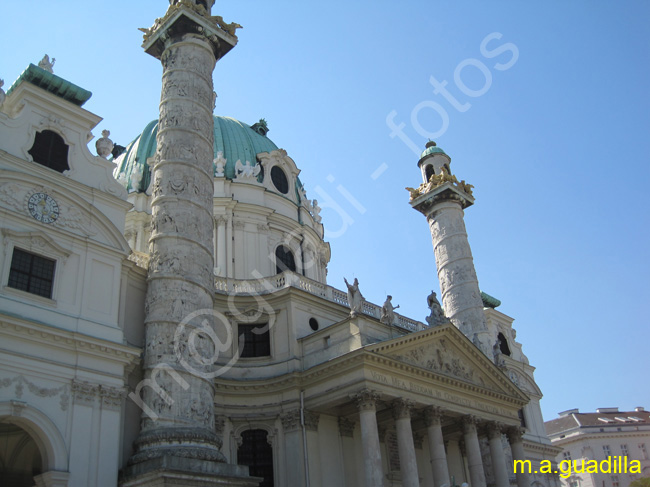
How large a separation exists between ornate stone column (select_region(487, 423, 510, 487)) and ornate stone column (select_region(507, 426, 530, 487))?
1336 mm

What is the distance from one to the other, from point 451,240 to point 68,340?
2139cm

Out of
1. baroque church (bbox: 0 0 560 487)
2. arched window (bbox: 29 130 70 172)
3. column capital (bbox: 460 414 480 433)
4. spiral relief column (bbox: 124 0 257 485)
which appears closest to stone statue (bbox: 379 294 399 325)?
baroque church (bbox: 0 0 560 487)

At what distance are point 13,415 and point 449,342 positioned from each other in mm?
16024

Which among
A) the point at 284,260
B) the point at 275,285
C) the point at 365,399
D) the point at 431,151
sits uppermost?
the point at 431,151

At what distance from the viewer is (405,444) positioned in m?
21.7

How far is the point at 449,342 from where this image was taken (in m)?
25.8

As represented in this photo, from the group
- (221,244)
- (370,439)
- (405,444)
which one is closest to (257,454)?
(370,439)

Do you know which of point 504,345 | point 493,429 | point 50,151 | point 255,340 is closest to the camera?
point 50,151

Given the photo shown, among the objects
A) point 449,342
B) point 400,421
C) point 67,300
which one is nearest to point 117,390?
point 67,300

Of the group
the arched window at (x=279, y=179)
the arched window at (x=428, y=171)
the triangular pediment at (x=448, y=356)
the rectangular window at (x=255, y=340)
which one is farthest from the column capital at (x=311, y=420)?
the arched window at (x=428, y=171)

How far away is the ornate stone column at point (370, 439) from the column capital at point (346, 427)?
9.64ft

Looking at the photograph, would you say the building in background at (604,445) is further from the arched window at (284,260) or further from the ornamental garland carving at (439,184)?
the arched window at (284,260)

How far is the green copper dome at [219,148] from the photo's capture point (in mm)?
33156

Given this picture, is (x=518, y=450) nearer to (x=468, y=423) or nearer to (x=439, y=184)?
(x=468, y=423)
